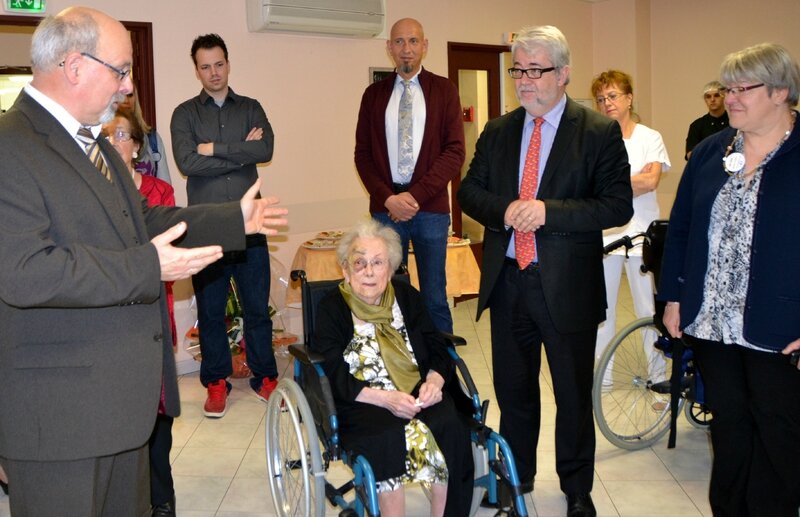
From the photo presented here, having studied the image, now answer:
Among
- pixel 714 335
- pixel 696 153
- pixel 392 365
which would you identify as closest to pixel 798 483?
pixel 714 335

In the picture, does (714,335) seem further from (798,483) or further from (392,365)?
(392,365)

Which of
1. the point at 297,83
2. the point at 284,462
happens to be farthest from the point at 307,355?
the point at 297,83

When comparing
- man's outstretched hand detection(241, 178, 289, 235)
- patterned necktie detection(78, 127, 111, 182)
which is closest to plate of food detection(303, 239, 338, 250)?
man's outstretched hand detection(241, 178, 289, 235)

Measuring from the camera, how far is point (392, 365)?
9.11 ft

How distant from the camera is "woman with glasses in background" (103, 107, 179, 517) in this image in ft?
9.20

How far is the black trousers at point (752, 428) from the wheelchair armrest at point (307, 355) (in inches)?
46.5

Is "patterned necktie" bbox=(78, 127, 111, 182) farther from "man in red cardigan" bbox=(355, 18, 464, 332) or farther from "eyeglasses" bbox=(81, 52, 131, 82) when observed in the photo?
"man in red cardigan" bbox=(355, 18, 464, 332)

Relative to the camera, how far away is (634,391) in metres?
3.93

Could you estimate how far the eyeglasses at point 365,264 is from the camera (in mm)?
2863

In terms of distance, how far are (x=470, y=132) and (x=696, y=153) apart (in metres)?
4.47

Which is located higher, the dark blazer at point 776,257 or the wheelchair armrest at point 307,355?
the dark blazer at point 776,257

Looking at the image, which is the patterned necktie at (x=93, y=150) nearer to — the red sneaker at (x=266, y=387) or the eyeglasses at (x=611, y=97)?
the red sneaker at (x=266, y=387)

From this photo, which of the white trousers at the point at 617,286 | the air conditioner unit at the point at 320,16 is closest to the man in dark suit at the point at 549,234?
the white trousers at the point at 617,286

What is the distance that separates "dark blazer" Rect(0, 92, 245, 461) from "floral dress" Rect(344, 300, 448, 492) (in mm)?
913
